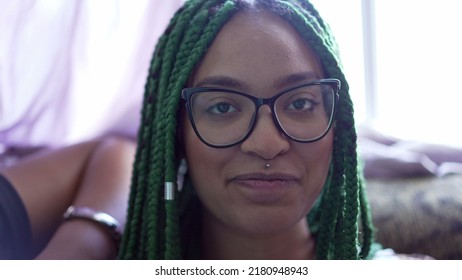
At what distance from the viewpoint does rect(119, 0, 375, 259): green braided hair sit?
77cm

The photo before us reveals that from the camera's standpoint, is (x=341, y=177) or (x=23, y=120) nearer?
(x=341, y=177)

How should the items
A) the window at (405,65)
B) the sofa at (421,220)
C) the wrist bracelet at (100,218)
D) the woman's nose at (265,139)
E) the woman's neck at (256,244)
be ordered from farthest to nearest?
the window at (405,65), the sofa at (421,220), the wrist bracelet at (100,218), the woman's neck at (256,244), the woman's nose at (265,139)

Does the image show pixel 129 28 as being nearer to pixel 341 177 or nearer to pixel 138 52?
pixel 138 52

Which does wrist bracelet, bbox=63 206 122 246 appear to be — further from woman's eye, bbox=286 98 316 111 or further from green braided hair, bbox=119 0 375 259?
woman's eye, bbox=286 98 316 111

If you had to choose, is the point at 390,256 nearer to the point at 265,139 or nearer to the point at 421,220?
the point at 421,220

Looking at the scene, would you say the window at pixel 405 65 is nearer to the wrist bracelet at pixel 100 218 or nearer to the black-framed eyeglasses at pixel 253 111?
the black-framed eyeglasses at pixel 253 111

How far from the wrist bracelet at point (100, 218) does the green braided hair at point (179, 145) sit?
0.09 m

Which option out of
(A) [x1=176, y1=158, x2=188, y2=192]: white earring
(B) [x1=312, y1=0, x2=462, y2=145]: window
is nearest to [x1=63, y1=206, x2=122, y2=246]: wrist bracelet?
(A) [x1=176, y1=158, x2=188, y2=192]: white earring

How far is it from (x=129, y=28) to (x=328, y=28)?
0.65m

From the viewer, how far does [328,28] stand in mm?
849

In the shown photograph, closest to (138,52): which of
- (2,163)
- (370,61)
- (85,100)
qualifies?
(85,100)

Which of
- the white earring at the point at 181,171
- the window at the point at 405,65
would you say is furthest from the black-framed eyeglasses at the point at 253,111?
the window at the point at 405,65

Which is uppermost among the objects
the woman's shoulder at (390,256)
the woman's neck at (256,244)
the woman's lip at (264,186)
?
the woman's lip at (264,186)

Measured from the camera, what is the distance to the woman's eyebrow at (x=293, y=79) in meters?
0.73
